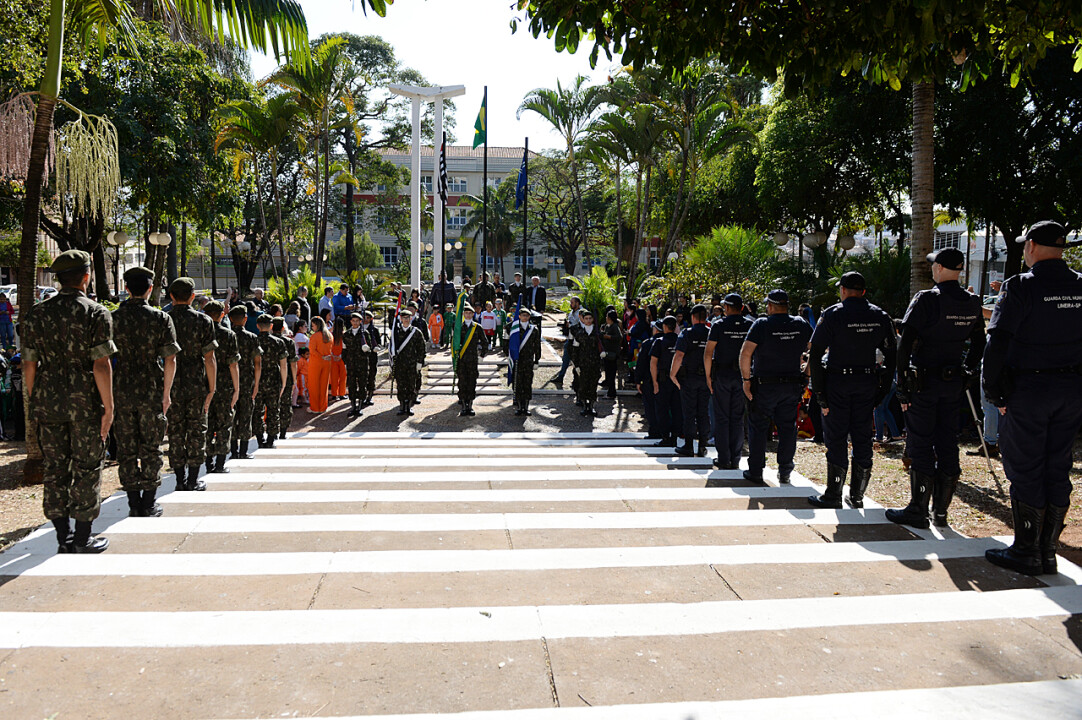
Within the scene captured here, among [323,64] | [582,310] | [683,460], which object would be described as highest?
[323,64]

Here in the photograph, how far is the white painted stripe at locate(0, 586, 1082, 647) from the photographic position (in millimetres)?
3541

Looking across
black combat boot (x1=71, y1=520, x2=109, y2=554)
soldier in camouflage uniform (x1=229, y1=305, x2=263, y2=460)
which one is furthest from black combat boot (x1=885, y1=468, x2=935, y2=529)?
soldier in camouflage uniform (x1=229, y1=305, x2=263, y2=460)

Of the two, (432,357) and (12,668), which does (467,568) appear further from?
(432,357)

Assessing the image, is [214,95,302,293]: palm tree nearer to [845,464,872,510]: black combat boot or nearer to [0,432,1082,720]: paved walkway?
[0,432,1082,720]: paved walkway

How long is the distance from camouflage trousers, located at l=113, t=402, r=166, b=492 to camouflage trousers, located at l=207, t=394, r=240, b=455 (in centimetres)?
165

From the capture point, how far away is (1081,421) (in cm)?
459

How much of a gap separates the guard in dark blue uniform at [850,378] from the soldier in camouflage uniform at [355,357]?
28.0ft

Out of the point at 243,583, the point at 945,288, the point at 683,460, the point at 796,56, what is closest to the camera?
the point at 243,583

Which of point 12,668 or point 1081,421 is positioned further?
point 1081,421

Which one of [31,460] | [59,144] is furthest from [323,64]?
[31,460]

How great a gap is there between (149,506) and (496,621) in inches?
139

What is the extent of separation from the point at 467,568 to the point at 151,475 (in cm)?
281

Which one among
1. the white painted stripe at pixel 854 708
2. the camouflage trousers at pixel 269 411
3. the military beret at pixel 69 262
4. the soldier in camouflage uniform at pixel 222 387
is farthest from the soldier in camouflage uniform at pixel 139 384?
the white painted stripe at pixel 854 708

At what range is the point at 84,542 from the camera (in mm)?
4875
